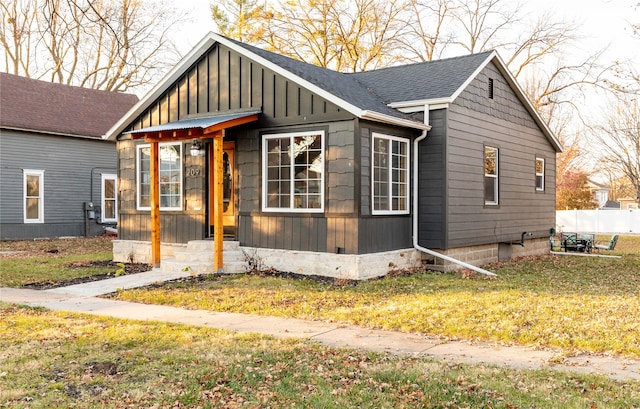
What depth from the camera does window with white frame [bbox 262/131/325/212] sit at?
1191 cm

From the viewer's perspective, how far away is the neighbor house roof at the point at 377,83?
11891 mm

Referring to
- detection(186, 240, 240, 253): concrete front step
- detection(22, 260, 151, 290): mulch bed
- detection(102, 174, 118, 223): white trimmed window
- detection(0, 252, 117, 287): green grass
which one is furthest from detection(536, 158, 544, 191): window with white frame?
detection(102, 174, 118, 223): white trimmed window

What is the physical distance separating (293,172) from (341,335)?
5559 mm

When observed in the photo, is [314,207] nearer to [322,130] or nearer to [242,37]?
[322,130]

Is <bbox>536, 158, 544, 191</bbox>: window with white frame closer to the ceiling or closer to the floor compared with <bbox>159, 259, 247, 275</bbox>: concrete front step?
closer to the ceiling

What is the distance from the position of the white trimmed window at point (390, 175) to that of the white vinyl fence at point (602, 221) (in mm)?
23645

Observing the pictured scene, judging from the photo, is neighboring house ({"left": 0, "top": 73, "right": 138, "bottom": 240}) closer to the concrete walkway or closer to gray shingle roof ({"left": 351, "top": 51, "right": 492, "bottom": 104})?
the concrete walkway

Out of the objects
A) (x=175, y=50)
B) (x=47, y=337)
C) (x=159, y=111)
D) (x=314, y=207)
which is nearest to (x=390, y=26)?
(x=175, y=50)

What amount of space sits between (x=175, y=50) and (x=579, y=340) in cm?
3112

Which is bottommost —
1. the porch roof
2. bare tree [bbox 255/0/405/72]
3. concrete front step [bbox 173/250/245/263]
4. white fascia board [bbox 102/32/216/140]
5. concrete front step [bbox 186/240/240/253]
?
concrete front step [bbox 173/250/245/263]

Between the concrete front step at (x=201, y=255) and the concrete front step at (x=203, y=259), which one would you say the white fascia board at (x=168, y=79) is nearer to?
the concrete front step at (x=203, y=259)

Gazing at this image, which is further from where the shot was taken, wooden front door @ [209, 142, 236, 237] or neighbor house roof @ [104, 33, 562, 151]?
wooden front door @ [209, 142, 236, 237]

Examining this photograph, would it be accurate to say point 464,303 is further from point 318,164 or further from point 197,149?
point 197,149

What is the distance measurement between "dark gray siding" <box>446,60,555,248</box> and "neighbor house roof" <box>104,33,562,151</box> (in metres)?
0.39
